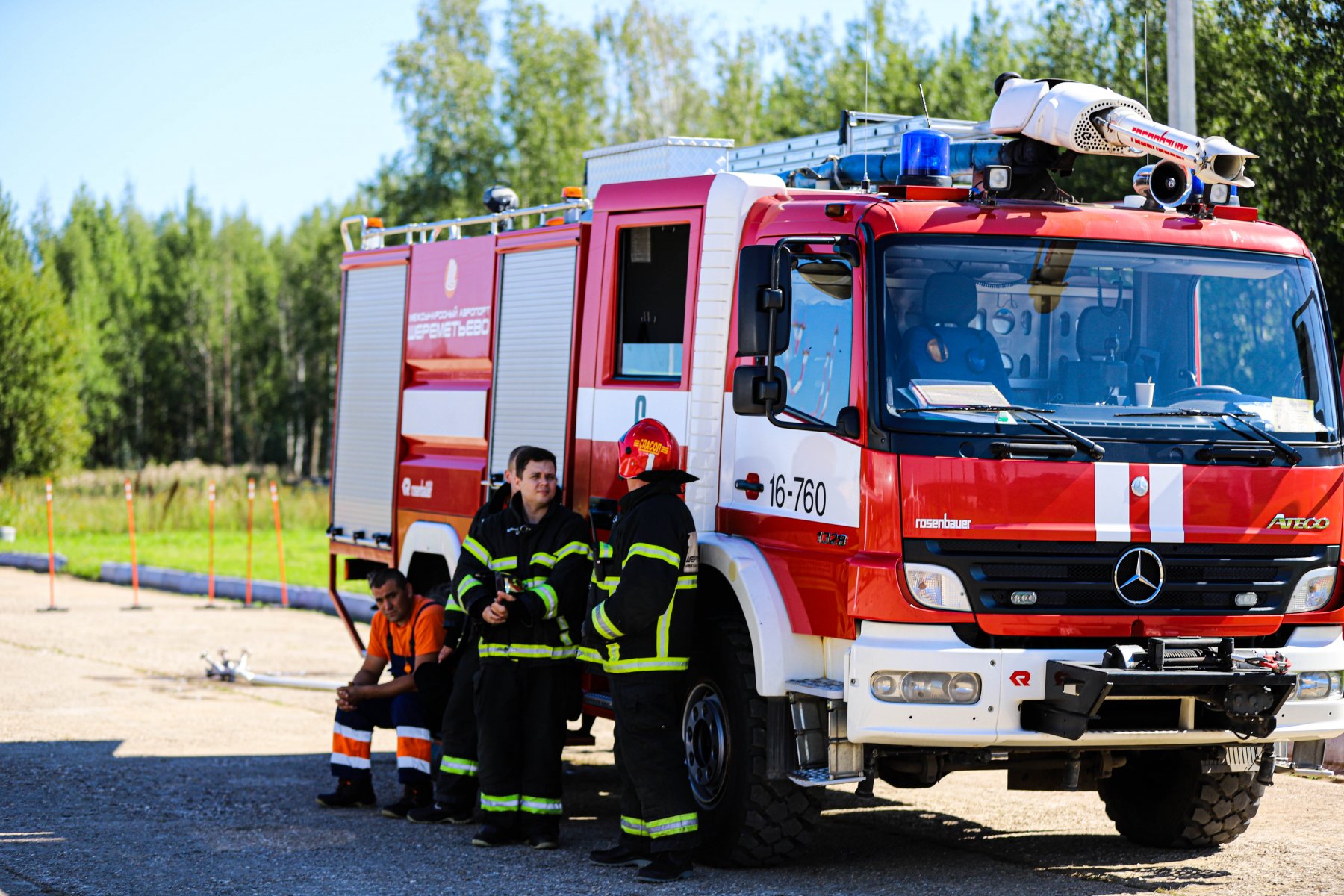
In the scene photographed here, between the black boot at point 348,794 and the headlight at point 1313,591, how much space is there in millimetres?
4687

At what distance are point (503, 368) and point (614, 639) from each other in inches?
100

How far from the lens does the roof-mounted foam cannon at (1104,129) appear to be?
22.2 ft

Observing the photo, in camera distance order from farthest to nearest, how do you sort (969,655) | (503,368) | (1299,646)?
(503,368)
(1299,646)
(969,655)

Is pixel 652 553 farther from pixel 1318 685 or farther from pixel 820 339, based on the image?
pixel 1318 685

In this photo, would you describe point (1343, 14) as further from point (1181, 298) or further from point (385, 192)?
point (385, 192)

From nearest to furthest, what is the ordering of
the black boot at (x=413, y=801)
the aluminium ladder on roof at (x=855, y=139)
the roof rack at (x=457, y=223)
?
the black boot at (x=413, y=801) → the aluminium ladder on roof at (x=855, y=139) → the roof rack at (x=457, y=223)

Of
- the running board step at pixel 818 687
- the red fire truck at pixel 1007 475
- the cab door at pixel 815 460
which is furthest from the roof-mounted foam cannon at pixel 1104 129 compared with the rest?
the running board step at pixel 818 687

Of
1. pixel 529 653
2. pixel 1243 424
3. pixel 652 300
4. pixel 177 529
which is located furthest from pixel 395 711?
pixel 177 529

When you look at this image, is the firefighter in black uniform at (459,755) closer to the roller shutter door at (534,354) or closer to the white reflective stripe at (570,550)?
the roller shutter door at (534,354)

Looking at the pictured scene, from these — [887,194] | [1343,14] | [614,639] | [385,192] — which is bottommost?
[614,639]

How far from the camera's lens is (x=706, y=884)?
6711mm

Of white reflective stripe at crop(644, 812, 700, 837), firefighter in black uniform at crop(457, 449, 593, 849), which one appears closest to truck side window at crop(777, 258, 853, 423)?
firefighter in black uniform at crop(457, 449, 593, 849)

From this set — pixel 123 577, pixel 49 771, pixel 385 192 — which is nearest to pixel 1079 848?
pixel 49 771

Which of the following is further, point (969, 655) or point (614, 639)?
point (614, 639)
